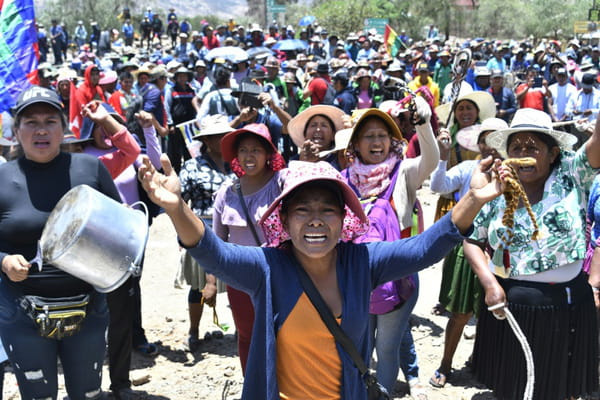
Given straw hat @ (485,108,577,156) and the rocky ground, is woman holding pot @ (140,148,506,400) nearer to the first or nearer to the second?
straw hat @ (485,108,577,156)

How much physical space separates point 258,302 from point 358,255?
43cm

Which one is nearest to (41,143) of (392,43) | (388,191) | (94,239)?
(94,239)

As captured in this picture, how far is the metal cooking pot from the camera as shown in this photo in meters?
2.81

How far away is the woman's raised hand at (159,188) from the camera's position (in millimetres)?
2131

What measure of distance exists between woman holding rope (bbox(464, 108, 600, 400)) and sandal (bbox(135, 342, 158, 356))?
2958mm

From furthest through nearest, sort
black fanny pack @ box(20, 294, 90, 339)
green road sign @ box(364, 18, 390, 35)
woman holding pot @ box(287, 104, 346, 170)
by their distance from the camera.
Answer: green road sign @ box(364, 18, 390, 35) → woman holding pot @ box(287, 104, 346, 170) → black fanny pack @ box(20, 294, 90, 339)

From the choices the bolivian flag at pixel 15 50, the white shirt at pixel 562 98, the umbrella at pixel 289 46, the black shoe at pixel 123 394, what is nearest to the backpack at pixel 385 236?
the black shoe at pixel 123 394

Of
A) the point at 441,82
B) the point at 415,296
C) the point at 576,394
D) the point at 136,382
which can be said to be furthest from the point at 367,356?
the point at 441,82

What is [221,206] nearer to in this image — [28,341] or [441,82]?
[28,341]

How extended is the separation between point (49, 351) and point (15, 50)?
2.41m

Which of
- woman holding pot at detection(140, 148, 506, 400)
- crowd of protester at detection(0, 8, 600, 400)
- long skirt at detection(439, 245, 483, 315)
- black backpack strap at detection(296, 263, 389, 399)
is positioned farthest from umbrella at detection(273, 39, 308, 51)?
black backpack strap at detection(296, 263, 389, 399)

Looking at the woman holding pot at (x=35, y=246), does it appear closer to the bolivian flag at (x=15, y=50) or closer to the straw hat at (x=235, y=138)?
the straw hat at (x=235, y=138)

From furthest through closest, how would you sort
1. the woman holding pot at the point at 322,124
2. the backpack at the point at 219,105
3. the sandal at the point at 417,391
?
1. the backpack at the point at 219,105
2. the woman holding pot at the point at 322,124
3. the sandal at the point at 417,391

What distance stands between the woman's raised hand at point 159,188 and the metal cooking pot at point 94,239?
2.43 ft
